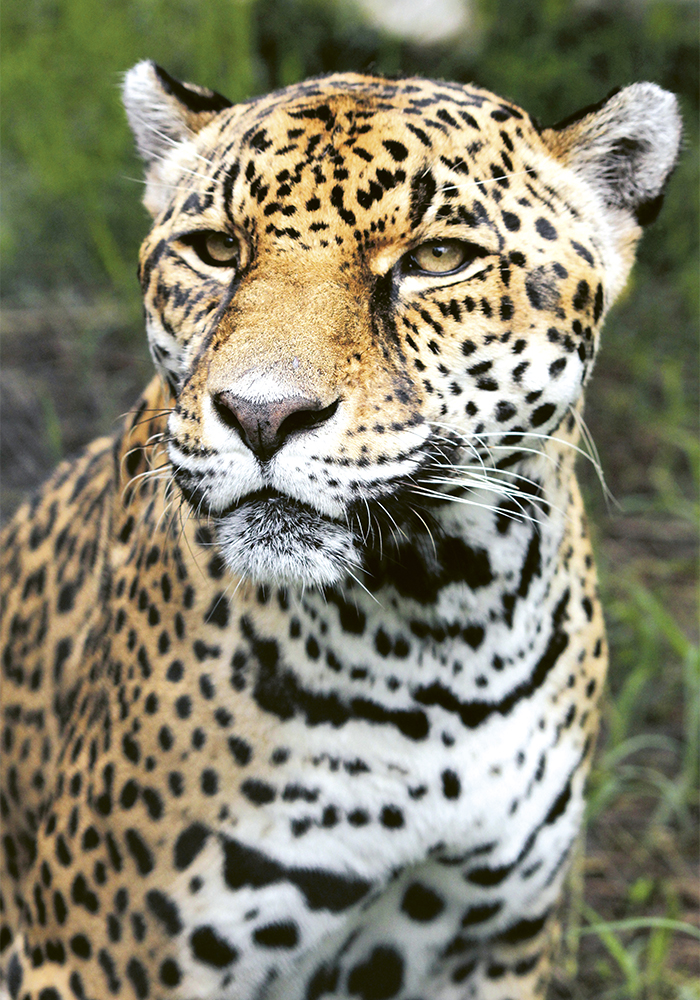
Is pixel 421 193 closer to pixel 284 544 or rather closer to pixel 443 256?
pixel 443 256

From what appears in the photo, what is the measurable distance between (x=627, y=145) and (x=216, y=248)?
2.99ft

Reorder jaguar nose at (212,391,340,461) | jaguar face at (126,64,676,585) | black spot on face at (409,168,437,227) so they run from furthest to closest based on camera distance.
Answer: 1. black spot on face at (409,168,437,227)
2. jaguar face at (126,64,676,585)
3. jaguar nose at (212,391,340,461)

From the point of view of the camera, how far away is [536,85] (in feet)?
20.5

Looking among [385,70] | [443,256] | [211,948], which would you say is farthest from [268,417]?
[385,70]

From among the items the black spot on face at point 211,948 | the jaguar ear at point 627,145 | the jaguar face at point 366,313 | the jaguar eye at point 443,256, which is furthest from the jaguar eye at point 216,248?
the black spot on face at point 211,948

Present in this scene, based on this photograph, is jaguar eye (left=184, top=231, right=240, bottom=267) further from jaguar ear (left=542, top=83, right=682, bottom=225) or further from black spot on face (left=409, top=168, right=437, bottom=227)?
jaguar ear (left=542, top=83, right=682, bottom=225)

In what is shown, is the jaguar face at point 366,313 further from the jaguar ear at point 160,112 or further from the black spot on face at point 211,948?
the black spot on face at point 211,948

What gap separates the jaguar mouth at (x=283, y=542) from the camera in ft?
6.50

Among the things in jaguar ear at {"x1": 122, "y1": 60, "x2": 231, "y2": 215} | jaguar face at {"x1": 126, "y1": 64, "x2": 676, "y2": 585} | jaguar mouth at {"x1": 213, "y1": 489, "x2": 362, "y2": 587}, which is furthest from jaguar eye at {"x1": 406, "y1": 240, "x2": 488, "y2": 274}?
jaguar ear at {"x1": 122, "y1": 60, "x2": 231, "y2": 215}

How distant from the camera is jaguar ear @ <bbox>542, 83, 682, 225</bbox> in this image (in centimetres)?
236

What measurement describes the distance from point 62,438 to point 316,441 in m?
4.19

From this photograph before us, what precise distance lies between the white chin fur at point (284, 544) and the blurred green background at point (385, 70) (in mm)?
2656

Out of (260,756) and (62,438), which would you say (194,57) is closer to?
(62,438)

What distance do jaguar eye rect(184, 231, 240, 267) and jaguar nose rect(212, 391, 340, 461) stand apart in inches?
18.4
